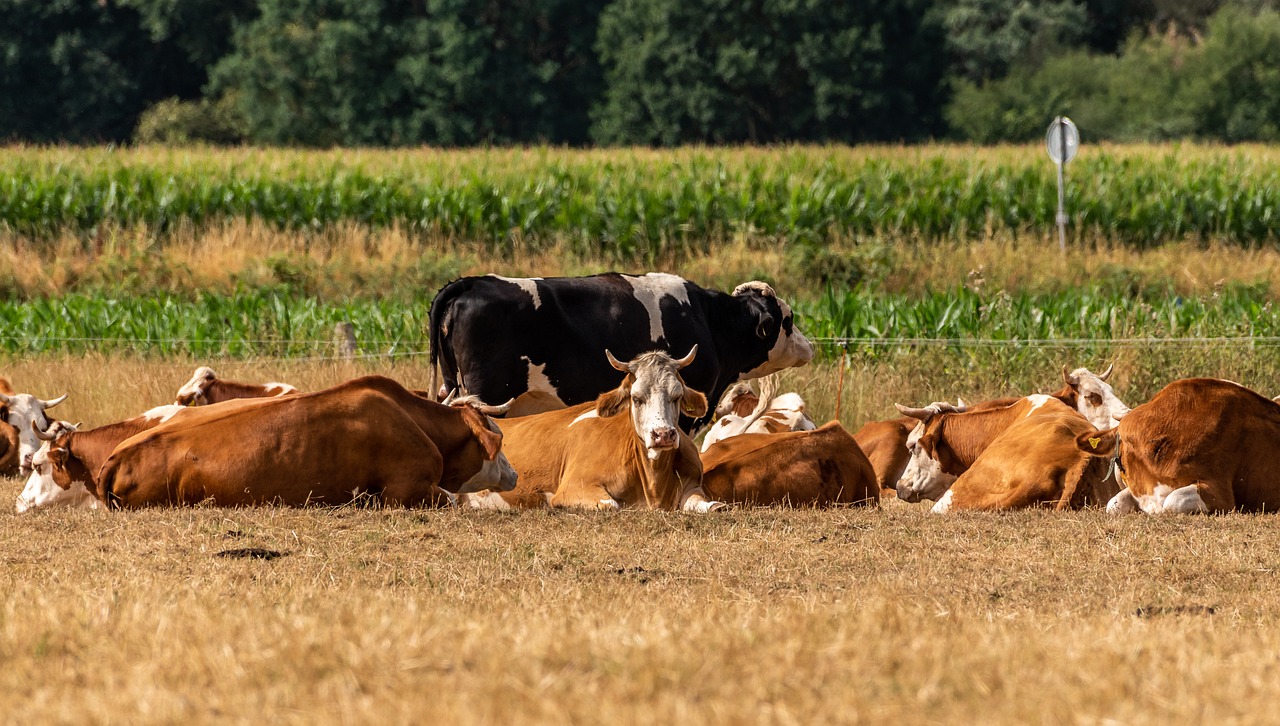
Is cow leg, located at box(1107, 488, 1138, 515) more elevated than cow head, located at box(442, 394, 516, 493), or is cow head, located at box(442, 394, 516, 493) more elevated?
cow head, located at box(442, 394, 516, 493)

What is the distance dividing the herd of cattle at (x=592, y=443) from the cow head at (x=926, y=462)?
15 mm

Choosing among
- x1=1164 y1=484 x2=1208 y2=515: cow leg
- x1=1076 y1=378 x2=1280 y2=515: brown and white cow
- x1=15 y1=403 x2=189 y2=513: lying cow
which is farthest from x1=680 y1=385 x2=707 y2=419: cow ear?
x1=15 y1=403 x2=189 y2=513: lying cow

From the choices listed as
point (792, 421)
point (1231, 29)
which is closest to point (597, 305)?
point (792, 421)

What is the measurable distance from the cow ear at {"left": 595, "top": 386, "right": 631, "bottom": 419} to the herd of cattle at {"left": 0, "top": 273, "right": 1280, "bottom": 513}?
0.04 feet

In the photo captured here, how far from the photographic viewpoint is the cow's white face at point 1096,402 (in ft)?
36.9

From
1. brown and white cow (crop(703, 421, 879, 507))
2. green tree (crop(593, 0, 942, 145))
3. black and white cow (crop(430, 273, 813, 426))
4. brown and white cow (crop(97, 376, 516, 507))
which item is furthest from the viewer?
green tree (crop(593, 0, 942, 145))

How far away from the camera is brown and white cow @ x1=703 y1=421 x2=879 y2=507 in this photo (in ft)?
32.6

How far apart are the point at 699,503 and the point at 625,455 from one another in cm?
66

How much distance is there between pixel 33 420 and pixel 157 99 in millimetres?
47179

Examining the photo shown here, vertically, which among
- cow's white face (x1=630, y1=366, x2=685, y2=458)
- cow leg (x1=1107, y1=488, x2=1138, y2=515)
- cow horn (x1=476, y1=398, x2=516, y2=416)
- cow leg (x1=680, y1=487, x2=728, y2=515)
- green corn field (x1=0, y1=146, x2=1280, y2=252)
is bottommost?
green corn field (x1=0, y1=146, x2=1280, y2=252)

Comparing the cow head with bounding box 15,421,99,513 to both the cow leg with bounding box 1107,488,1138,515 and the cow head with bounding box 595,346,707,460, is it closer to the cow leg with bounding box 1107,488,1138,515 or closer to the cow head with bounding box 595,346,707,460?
the cow head with bounding box 595,346,707,460

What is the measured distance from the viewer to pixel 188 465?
29.8 ft

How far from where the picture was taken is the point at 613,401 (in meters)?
9.73

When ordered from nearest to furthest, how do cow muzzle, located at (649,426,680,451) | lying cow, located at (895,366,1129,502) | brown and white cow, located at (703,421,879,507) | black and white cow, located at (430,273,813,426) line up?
cow muzzle, located at (649,426,680,451)
brown and white cow, located at (703,421,879,507)
lying cow, located at (895,366,1129,502)
black and white cow, located at (430,273,813,426)
